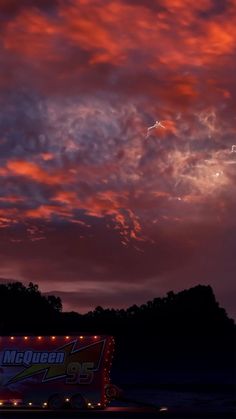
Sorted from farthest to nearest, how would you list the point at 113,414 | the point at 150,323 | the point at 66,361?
the point at 150,323 → the point at 66,361 → the point at 113,414

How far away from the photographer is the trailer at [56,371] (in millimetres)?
31734

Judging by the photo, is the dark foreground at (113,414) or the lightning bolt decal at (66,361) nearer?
the dark foreground at (113,414)

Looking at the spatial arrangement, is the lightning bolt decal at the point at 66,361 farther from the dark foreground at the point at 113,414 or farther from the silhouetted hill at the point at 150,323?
the silhouetted hill at the point at 150,323

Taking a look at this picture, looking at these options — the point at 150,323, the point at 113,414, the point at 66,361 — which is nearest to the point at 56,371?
the point at 66,361

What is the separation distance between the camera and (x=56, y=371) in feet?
105

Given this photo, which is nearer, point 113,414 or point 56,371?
point 113,414

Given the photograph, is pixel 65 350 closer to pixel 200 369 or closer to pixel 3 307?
pixel 200 369

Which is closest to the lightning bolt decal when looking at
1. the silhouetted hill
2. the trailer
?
the trailer

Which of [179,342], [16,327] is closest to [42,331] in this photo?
[16,327]

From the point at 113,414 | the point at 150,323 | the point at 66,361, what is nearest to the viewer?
the point at 113,414

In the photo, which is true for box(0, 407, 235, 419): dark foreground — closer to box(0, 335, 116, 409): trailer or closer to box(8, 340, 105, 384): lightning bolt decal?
box(0, 335, 116, 409): trailer

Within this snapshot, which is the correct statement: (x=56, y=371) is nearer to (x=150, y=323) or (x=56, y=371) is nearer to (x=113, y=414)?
(x=113, y=414)

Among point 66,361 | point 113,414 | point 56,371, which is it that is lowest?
point 113,414

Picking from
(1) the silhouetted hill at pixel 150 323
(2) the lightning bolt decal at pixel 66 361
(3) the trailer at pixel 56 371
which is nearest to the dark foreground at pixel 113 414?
(3) the trailer at pixel 56 371
